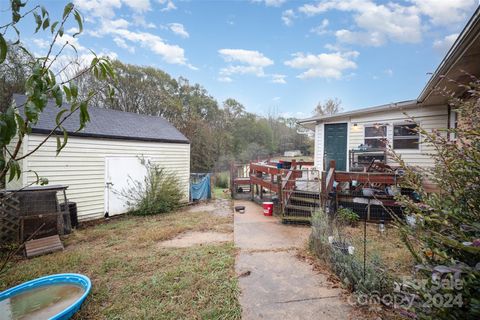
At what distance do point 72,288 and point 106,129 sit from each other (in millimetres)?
5451

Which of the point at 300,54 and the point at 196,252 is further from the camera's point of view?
the point at 300,54

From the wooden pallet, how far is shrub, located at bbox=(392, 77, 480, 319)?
5668mm

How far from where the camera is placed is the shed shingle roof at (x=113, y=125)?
641 cm

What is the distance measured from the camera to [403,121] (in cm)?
691

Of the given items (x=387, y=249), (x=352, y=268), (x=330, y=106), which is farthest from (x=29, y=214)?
(x=330, y=106)

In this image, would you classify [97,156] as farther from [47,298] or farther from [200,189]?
[47,298]

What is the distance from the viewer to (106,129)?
7254 mm

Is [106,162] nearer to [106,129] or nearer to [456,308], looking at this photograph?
[106,129]

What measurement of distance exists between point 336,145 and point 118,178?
773cm

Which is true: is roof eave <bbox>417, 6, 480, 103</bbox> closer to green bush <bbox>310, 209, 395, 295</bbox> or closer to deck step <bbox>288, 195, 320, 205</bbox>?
green bush <bbox>310, 209, 395, 295</bbox>

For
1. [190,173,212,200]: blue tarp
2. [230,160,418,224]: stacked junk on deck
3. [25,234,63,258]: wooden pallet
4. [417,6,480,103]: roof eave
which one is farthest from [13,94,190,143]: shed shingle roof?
[417,6,480,103]: roof eave

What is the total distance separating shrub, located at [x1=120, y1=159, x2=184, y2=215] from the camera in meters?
7.49

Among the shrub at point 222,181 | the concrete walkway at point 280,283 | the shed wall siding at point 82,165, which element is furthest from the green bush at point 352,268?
the shrub at point 222,181

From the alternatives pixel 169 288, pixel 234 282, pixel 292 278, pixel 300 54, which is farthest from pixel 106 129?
pixel 300 54
